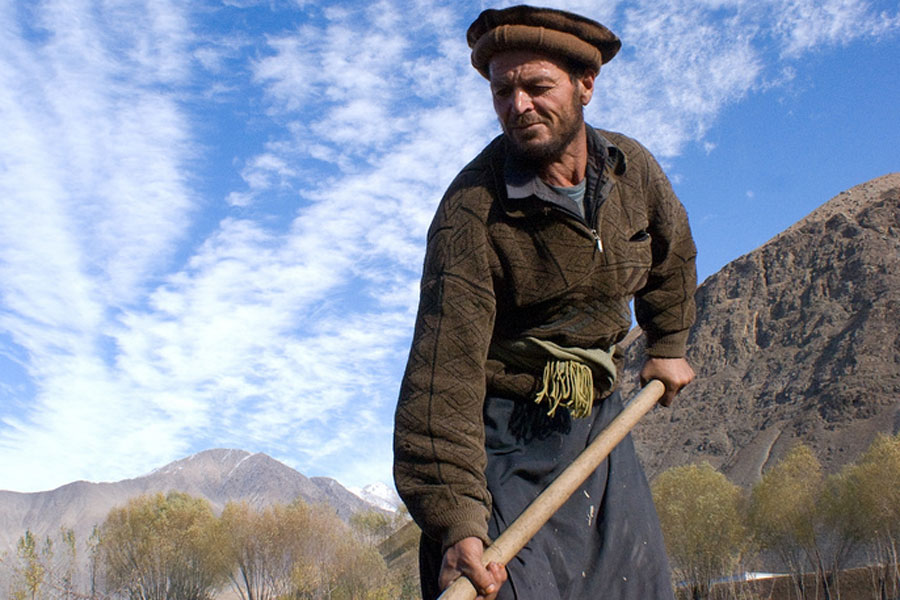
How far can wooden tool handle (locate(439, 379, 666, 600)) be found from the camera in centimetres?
222

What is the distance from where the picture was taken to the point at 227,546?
2275 inches

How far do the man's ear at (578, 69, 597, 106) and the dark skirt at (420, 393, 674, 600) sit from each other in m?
0.99

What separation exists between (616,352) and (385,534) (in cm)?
7317

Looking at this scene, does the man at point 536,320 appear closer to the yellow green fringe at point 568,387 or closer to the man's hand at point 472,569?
the yellow green fringe at point 568,387

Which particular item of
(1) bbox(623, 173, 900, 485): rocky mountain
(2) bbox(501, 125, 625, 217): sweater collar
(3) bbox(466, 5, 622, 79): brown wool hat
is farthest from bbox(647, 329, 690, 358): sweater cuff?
(1) bbox(623, 173, 900, 485): rocky mountain

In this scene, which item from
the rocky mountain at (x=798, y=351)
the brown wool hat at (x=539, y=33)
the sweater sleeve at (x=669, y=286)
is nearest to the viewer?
the brown wool hat at (x=539, y=33)

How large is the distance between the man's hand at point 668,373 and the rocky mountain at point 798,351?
6950 centimetres

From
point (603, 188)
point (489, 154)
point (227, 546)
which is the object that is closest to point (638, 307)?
point (603, 188)

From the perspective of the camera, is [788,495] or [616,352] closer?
[616,352]

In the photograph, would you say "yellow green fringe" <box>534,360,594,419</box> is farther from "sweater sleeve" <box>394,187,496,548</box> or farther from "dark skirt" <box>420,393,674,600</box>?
"sweater sleeve" <box>394,187,496,548</box>

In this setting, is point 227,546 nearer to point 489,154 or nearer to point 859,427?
point 859,427

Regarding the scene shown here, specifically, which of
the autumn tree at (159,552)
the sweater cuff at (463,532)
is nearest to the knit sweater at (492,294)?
the sweater cuff at (463,532)

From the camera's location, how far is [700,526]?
4422 cm

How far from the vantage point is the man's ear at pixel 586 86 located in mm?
2754
